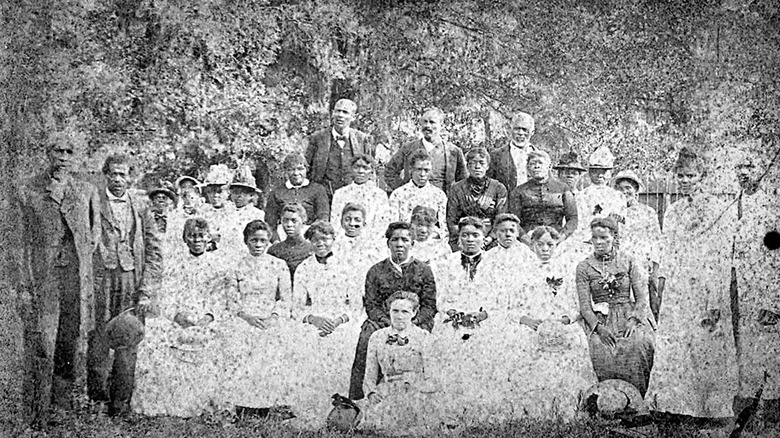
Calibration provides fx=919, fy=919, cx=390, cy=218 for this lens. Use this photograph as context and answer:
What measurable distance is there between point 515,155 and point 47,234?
329cm

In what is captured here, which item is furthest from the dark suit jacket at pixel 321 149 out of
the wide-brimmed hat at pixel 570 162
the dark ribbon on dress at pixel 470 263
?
the wide-brimmed hat at pixel 570 162

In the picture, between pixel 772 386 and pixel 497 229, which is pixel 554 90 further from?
pixel 772 386

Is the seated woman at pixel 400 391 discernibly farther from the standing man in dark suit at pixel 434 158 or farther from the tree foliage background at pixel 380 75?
the tree foliage background at pixel 380 75

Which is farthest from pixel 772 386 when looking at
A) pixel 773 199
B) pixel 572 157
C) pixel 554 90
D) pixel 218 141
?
pixel 218 141

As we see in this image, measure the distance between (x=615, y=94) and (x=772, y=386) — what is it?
7.76 ft

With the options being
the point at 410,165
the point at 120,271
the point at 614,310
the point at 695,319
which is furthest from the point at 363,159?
the point at 695,319

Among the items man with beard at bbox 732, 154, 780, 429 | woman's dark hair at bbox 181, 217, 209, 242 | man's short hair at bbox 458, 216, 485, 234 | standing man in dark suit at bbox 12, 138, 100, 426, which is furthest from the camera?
man with beard at bbox 732, 154, 780, 429

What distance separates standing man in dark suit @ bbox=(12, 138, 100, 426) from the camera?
6.23 meters

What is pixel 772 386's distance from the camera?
655 centimetres

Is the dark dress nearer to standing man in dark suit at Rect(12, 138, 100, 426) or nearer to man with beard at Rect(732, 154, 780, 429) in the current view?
man with beard at Rect(732, 154, 780, 429)

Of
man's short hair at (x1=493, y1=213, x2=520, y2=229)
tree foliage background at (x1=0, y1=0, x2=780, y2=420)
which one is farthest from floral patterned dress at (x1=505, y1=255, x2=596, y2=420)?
tree foliage background at (x1=0, y1=0, x2=780, y2=420)

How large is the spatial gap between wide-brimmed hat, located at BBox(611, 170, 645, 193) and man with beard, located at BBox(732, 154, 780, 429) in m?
0.72

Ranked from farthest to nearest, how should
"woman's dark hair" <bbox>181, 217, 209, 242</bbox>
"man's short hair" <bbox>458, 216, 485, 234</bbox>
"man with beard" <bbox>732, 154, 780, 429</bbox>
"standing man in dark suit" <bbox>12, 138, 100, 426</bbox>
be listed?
"man with beard" <bbox>732, 154, 780, 429</bbox>, "man's short hair" <bbox>458, 216, 485, 234</bbox>, "woman's dark hair" <bbox>181, 217, 209, 242</bbox>, "standing man in dark suit" <bbox>12, 138, 100, 426</bbox>

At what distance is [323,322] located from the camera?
20.8ft
